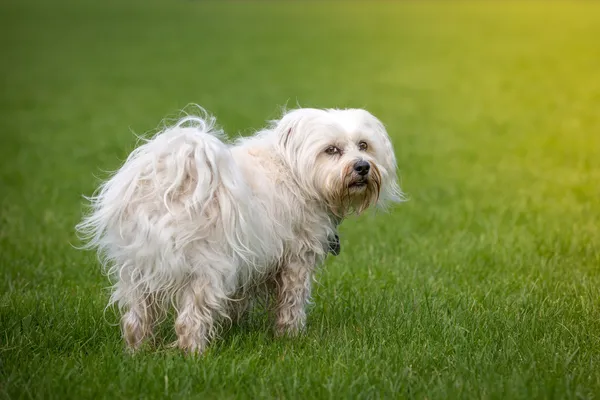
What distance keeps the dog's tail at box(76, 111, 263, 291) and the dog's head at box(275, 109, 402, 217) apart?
0.59m

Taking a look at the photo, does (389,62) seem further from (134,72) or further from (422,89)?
(134,72)

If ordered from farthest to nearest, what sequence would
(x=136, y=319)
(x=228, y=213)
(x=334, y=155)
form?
1. (x=334, y=155)
2. (x=136, y=319)
3. (x=228, y=213)

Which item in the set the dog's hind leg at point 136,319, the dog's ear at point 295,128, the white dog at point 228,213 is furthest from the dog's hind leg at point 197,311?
the dog's ear at point 295,128

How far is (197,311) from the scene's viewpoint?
4824mm

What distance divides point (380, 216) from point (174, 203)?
17.8 feet

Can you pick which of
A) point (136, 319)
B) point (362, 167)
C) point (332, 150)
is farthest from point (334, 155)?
point (136, 319)

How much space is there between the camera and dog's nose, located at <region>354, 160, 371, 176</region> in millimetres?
5332

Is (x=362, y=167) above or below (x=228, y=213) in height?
above

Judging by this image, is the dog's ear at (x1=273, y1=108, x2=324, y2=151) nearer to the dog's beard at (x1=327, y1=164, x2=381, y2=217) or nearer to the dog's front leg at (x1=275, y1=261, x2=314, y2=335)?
the dog's beard at (x1=327, y1=164, x2=381, y2=217)

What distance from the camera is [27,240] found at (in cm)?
860

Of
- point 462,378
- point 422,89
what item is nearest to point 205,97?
point 422,89

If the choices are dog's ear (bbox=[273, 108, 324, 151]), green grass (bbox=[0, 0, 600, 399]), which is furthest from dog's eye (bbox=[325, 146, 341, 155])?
green grass (bbox=[0, 0, 600, 399])

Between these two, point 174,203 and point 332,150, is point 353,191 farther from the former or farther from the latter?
point 174,203

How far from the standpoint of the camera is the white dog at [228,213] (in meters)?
4.78
